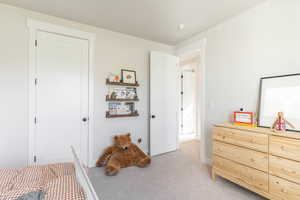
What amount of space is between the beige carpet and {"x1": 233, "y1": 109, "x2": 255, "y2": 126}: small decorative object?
35.3 inches

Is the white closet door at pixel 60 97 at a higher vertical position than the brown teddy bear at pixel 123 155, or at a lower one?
higher

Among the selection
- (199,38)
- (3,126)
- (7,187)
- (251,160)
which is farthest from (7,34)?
(251,160)

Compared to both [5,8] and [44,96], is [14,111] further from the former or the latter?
[5,8]

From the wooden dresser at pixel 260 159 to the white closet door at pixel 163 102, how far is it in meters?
1.32

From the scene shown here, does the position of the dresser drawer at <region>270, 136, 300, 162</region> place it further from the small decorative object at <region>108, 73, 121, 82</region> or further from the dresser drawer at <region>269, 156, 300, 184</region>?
the small decorative object at <region>108, 73, 121, 82</region>

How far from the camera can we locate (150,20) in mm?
2408

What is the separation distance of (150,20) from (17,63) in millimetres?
2136

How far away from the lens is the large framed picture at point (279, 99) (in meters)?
1.64

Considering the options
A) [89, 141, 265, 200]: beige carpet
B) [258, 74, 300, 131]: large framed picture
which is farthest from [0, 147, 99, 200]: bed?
[258, 74, 300, 131]: large framed picture

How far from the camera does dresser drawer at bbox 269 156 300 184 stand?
4.47 ft

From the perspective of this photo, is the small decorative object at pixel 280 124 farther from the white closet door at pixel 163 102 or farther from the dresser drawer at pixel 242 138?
the white closet door at pixel 163 102

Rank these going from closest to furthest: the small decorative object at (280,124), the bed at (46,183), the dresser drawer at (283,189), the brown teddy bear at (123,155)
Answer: the bed at (46,183), the dresser drawer at (283,189), the small decorative object at (280,124), the brown teddy bear at (123,155)

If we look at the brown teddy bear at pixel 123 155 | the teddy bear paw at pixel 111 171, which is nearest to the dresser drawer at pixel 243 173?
the brown teddy bear at pixel 123 155

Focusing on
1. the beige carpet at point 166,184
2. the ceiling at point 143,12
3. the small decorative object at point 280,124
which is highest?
the ceiling at point 143,12
